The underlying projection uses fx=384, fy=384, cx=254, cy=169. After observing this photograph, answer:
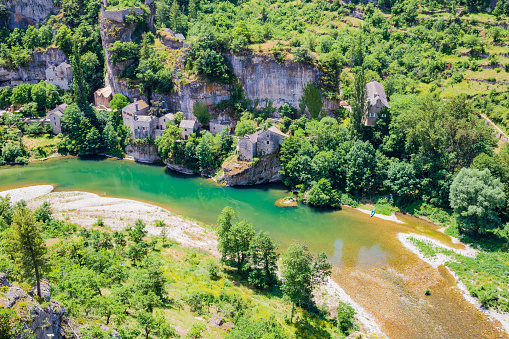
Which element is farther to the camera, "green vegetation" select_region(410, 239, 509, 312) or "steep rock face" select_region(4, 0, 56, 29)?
"steep rock face" select_region(4, 0, 56, 29)

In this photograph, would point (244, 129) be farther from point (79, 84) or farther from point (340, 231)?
point (79, 84)

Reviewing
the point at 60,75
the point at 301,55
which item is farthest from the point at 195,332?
the point at 60,75

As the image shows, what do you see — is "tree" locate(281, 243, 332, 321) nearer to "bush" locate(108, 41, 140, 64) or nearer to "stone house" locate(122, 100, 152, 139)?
"stone house" locate(122, 100, 152, 139)

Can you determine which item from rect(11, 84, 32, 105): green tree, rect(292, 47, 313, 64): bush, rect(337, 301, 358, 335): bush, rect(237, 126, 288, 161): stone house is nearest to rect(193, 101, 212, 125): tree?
rect(237, 126, 288, 161): stone house

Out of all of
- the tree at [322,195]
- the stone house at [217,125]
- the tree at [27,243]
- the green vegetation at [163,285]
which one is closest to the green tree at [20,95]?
the stone house at [217,125]

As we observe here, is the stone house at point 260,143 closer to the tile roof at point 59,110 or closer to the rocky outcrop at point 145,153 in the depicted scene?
the rocky outcrop at point 145,153

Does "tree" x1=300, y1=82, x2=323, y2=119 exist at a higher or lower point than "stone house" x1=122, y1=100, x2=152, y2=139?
higher
